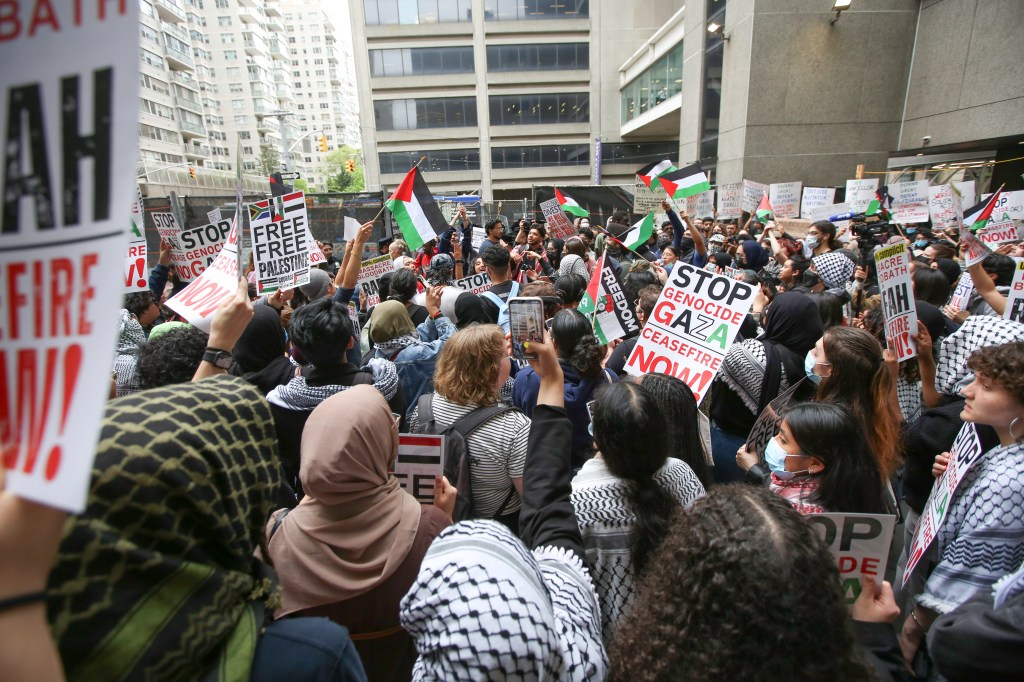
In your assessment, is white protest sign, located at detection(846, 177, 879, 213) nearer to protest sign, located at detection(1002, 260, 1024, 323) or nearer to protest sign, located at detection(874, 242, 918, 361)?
protest sign, located at detection(1002, 260, 1024, 323)

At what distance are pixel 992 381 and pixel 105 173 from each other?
Result: 9.32ft

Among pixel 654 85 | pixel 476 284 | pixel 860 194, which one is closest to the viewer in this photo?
pixel 476 284

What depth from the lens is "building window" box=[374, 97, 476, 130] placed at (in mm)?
41406

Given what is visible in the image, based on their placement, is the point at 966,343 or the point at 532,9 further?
the point at 532,9

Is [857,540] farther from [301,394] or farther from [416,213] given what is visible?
[416,213]

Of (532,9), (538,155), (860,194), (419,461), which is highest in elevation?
(532,9)

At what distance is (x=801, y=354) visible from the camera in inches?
144

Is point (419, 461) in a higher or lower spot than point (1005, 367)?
lower

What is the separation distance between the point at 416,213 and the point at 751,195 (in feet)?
33.7

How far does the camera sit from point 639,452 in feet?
5.98

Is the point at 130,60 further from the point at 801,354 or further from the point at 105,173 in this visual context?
the point at 801,354

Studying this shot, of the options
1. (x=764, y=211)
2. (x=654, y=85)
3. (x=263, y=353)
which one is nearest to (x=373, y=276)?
(x=263, y=353)

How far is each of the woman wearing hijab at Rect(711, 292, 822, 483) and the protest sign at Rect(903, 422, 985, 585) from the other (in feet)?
3.35

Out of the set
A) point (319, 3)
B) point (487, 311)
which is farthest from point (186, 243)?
point (319, 3)
